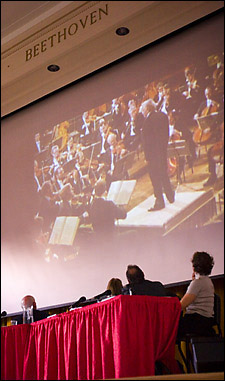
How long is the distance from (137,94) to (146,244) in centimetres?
175

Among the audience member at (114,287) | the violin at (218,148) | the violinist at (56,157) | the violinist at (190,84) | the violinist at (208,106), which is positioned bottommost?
the audience member at (114,287)

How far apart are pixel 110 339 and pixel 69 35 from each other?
418cm

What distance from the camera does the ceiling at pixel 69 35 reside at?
586cm

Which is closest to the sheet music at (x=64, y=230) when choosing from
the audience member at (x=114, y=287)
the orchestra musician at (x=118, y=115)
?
the orchestra musician at (x=118, y=115)

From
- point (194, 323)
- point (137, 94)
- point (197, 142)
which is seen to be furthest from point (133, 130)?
point (194, 323)

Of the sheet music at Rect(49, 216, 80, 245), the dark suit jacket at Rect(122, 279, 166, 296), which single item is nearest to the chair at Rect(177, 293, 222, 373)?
the dark suit jacket at Rect(122, 279, 166, 296)

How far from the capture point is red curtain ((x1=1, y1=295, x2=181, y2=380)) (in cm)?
323

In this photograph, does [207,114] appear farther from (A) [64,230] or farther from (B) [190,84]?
(A) [64,230]

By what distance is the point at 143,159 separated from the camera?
591cm

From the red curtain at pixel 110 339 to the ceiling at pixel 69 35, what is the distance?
3474 millimetres

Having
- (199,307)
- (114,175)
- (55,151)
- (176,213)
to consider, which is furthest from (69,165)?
(199,307)

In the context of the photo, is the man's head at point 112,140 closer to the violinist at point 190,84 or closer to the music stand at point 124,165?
the music stand at point 124,165

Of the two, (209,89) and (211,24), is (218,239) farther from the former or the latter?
(211,24)

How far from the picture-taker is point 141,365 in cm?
321
